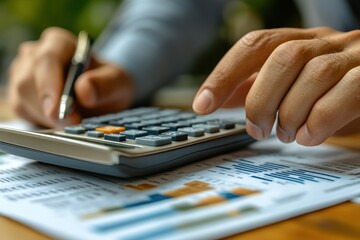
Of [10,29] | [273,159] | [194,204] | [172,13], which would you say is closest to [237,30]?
[172,13]

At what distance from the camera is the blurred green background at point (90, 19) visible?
4.05ft

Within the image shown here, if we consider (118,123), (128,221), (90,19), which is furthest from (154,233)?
(90,19)

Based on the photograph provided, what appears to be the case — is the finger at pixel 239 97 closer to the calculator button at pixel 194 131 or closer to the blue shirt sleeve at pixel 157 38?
the calculator button at pixel 194 131

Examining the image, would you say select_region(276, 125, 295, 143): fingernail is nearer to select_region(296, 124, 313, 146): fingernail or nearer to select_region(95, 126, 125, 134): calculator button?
select_region(296, 124, 313, 146): fingernail

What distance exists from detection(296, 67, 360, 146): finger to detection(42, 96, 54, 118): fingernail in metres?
0.31

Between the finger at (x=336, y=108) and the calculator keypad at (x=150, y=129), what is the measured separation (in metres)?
0.09

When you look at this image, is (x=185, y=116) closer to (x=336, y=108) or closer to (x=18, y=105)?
(x=336, y=108)

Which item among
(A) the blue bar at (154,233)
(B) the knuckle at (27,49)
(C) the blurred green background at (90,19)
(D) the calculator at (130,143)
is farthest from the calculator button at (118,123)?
(C) the blurred green background at (90,19)

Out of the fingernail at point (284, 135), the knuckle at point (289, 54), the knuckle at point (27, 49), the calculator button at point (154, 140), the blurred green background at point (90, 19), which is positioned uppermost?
the blurred green background at point (90, 19)

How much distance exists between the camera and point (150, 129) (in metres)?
0.41

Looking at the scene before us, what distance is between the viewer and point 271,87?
0.39 metres

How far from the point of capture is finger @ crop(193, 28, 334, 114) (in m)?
0.42

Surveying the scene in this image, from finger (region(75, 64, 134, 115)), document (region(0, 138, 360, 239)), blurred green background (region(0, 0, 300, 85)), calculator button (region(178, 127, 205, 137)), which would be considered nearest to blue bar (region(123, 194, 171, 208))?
document (region(0, 138, 360, 239))

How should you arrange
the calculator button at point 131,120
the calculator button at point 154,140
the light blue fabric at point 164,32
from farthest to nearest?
1. the light blue fabric at point 164,32
2. the calculator button at point 131,120
3. the calculator button at point 154,140
